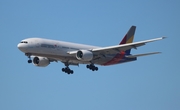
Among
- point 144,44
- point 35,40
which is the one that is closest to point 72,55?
point 35,40

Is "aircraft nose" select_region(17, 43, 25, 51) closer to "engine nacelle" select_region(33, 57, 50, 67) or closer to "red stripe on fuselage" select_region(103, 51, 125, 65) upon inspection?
"engine nacelle" select_region(33, 57, 50, 67)

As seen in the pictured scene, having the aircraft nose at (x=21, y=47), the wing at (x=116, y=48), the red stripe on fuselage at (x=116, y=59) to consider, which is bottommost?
the red stripe on fuselage at (x=116, y=59)

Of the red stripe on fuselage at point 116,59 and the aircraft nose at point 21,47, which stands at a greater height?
the aircraft nose at point 21,47

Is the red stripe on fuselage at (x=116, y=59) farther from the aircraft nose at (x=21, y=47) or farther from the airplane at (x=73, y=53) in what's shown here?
the aircraft nose at (x=21, y=47)

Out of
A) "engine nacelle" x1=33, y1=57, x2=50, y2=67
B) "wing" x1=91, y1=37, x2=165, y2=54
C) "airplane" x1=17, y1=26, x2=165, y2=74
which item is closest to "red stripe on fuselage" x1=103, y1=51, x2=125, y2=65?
"airplane" x1=17, y1=26, x2=165, y2=74

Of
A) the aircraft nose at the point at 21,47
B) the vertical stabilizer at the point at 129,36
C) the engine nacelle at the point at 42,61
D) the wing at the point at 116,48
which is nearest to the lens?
the aircraft nose at the point at 21,47

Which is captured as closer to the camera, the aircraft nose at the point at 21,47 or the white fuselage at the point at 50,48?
the aircraft nose at the point at 21,47

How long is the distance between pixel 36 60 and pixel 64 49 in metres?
5.82

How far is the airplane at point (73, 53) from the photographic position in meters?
62.7

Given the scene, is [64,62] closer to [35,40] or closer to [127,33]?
[35,40]

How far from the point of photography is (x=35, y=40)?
6303cm

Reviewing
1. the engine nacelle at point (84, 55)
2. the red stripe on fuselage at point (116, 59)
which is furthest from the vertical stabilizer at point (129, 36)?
the engine nacelle at point (84, 55)

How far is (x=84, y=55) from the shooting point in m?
64.9

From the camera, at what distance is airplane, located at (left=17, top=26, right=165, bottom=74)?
2469 inches
